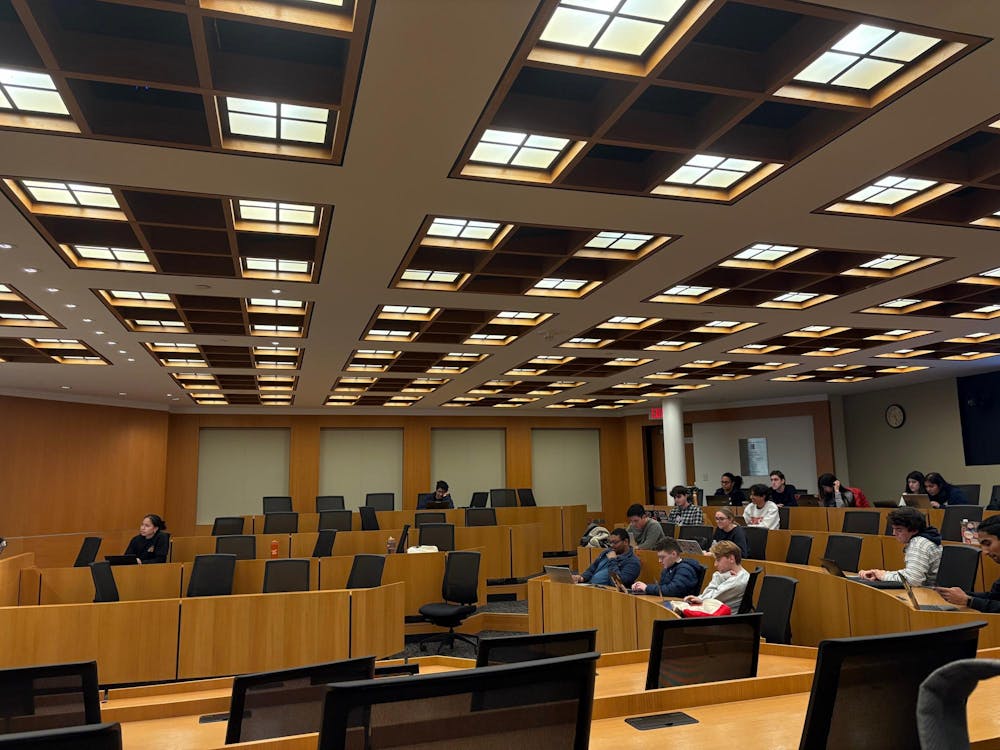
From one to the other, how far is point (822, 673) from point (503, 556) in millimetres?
10532

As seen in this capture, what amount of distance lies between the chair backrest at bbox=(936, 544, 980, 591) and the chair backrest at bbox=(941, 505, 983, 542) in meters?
3.53

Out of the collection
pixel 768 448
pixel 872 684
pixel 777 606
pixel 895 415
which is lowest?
pixel 777 606

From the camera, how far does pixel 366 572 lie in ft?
26.6

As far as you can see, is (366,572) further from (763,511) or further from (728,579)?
(763,511)

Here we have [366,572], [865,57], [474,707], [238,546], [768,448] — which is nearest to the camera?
[474,707]

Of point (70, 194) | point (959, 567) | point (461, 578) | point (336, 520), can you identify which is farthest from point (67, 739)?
point (336, 520)

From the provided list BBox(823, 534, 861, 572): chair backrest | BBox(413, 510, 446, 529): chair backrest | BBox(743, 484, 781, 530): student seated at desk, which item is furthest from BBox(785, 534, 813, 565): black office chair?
BBox(413, 510, 446, 529): chair backrest

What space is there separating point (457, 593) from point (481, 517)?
13.8 feet

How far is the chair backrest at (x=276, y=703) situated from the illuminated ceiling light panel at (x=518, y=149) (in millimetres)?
3240

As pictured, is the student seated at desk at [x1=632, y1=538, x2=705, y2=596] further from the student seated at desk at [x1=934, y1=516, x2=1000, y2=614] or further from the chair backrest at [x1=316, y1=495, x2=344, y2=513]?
the chair backrest at [x1=316, y1=495, x2=344, y2=513]

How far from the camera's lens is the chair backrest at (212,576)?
318 inches

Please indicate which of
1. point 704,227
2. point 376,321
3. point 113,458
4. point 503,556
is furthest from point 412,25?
point 113,458

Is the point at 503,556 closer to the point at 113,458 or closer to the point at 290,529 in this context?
the point at 290,529

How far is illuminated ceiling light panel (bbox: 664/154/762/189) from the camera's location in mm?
4875
